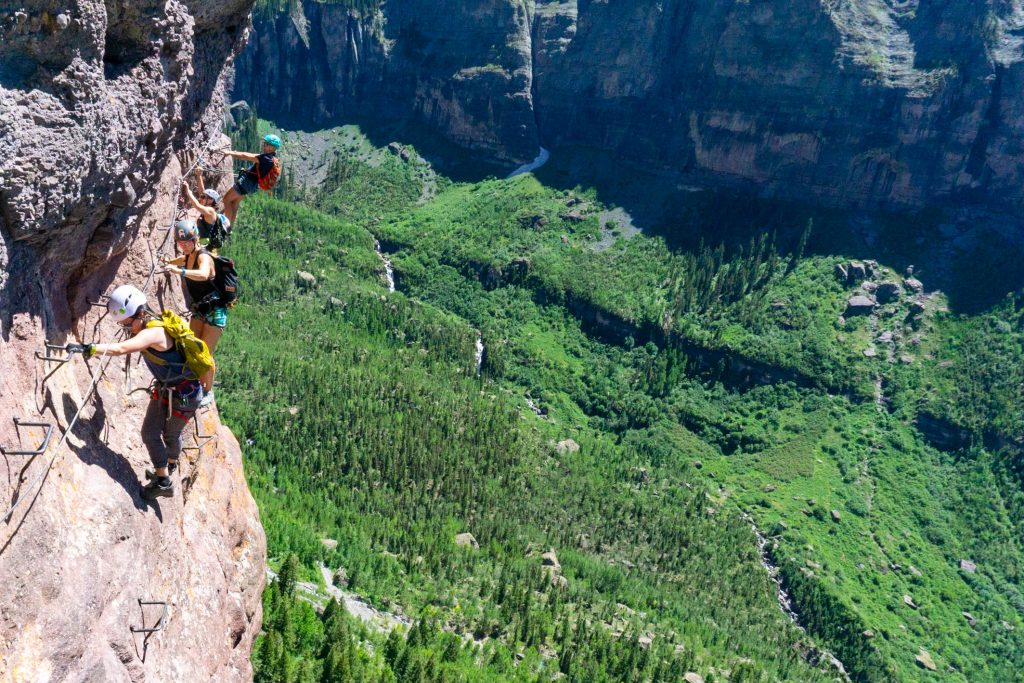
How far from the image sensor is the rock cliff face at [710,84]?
4614 inches

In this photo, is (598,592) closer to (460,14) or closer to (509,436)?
(509,436)

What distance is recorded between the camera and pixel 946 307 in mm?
108625

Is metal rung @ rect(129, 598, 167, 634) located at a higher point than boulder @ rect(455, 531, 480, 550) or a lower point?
higher

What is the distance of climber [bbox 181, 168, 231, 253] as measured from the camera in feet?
63.4

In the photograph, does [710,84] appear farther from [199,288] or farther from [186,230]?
[186,230]

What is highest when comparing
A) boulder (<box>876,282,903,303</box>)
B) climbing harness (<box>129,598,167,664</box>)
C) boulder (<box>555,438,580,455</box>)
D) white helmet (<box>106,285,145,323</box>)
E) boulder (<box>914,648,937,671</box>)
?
white helmet (<box>106,285,145,323</box>)

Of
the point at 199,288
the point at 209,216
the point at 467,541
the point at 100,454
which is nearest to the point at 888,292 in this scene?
the point at 467,541

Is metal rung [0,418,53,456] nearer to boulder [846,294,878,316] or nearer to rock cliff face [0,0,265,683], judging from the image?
rock cliff face [0,0,265,683]

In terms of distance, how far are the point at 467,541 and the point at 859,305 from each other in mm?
76858

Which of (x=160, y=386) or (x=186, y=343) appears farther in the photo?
(x=160, y=386)

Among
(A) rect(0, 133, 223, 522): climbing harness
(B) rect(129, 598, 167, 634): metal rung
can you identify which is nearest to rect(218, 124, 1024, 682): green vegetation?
(B) rect(129, 598, 167, 634): metal rung

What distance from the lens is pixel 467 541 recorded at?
61.4 m

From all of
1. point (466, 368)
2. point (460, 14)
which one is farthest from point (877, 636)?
point (460, 14)

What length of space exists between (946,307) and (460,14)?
11506 cm
